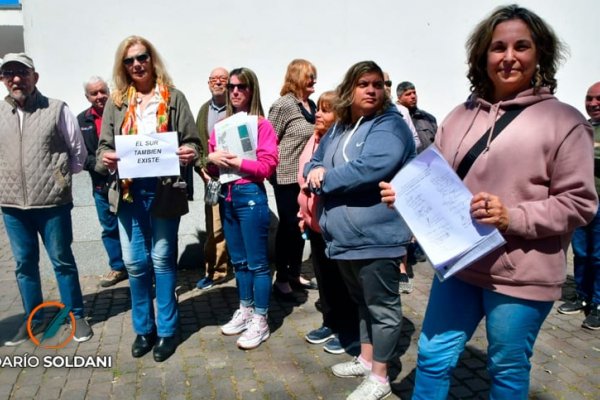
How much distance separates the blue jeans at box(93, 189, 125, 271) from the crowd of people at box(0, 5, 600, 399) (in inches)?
10.3

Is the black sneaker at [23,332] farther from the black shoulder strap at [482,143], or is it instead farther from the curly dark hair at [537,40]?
the curly dark hair at [537,40]

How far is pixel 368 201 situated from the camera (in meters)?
2.72

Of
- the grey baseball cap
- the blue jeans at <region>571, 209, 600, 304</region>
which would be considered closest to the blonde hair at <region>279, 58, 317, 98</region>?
the grey baseball cap

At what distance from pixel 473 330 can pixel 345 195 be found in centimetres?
98

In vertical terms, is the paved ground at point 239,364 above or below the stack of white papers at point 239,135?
below

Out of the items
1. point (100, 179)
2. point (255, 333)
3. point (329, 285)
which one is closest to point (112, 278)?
point (100, 179)

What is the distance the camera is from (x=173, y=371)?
3.36 m

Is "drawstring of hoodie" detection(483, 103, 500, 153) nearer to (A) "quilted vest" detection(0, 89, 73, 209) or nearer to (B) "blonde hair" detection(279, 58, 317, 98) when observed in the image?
(B) "blonde hair" detection(279, 58, 317, 98)

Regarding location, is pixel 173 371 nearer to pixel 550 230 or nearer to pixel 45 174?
pixel 45 174

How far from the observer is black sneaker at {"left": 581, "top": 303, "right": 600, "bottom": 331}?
4.05 m

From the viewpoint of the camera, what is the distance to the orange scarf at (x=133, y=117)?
131 inches

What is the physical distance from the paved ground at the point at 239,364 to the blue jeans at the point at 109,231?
620 millimetres

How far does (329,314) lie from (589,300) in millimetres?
2466

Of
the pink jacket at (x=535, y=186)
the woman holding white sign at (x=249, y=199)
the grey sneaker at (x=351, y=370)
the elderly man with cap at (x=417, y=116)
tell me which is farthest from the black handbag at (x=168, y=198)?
the elderly man with cap at (x=417, y=116)
